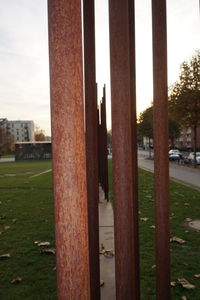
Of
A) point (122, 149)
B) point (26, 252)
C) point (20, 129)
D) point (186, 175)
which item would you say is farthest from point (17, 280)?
point (20, 129)

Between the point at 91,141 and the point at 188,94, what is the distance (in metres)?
24.2

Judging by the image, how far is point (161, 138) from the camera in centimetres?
182

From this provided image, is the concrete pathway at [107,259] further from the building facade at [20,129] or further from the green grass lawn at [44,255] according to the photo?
the building facade at [20,129]

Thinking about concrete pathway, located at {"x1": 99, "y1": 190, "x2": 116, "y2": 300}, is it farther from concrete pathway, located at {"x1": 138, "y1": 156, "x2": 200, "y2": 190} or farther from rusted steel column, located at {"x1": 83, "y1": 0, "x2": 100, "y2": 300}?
concrete pathway, located at {"x1": 138, "y1": 156, "x2": 200, "y2": 190}

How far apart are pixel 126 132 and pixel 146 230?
4503 mm

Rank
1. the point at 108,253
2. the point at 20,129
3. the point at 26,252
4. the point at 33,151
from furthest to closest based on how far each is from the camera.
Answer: the point at 20,129 < the point at 33,151 < the point at 26,252 < the point at 108,253

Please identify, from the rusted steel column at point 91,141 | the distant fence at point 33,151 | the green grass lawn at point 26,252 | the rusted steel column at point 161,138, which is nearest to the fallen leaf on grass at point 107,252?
the green grass lawn at point 26,252

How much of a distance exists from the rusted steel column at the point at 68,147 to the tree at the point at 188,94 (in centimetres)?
2499

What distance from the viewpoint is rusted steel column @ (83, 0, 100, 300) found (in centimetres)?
190

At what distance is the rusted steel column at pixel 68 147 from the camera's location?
848 mm

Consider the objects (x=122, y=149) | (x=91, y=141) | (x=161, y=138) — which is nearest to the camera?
(x=122, y=149)

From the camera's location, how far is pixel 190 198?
9.33 meters

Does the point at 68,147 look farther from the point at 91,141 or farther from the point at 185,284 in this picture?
the point at 185,284

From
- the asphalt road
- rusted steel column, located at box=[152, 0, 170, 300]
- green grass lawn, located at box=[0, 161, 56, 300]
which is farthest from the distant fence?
rusted steel column, located at box=[152, 0, 170, 300]
